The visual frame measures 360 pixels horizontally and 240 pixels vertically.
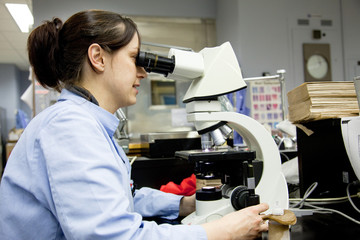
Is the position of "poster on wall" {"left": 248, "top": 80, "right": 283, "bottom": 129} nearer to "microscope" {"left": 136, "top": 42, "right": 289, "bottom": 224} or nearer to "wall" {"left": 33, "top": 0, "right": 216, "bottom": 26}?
"wall" {"left": 33, "top": 0, "right": 216, "bottom": 26}

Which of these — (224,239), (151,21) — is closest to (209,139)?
(224,239)

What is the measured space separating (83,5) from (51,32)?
302 centimetres

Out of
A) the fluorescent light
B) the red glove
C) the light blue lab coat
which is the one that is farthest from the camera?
the fluorescent light

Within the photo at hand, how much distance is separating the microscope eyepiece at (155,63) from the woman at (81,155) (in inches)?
0.7

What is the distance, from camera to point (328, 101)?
1.09m

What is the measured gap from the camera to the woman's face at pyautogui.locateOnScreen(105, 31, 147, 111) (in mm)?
771

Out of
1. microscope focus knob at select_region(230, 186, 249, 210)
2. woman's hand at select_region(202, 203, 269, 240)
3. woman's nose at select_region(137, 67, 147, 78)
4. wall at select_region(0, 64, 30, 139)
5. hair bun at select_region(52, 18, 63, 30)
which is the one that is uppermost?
wall at select_region(0, 64, 30, 139)

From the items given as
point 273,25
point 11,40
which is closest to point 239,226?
point 273,25

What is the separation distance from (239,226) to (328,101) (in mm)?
661

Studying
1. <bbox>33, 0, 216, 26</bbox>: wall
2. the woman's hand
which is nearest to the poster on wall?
<bbox>33, 0, 216, 26</bbox>: wall

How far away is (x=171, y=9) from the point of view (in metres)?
3.72

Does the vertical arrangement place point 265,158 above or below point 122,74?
below

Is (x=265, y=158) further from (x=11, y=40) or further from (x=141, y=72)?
(x=11, y=40)

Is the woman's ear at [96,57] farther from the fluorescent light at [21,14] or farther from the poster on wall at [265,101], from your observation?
the fluorescent light at [21,14]
